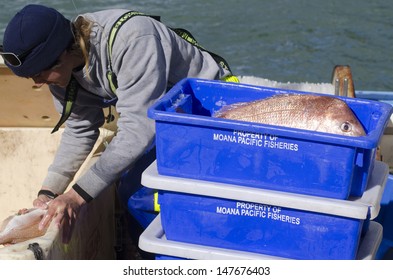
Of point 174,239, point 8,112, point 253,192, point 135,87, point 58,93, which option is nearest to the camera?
point 253,192

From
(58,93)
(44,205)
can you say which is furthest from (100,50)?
(44,205)

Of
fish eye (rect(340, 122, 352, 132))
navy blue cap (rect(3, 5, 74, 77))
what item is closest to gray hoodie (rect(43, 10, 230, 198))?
navy blue cap (rect(3, 5, 74, 77))

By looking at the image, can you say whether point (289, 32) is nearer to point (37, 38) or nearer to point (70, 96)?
point (70, 96)

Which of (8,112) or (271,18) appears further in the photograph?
(271,18)

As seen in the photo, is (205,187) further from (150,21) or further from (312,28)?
(312,28)

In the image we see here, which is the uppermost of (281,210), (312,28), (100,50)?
(100,50)

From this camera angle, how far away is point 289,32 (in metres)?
8.23

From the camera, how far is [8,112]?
4176mm

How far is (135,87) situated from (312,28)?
5.69 metres

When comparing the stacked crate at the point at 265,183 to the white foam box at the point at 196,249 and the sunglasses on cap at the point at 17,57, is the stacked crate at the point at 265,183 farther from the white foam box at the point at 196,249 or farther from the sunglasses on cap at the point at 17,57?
the sunglasses on cap at the point at 17,57

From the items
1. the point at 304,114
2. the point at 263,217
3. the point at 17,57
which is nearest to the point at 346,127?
the point at 304,114

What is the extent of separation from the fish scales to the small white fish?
0.90 metres

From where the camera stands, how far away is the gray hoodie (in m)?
2.90

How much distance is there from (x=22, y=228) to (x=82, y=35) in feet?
2.61
